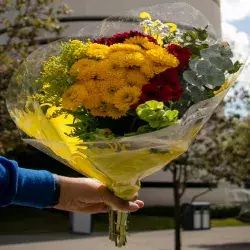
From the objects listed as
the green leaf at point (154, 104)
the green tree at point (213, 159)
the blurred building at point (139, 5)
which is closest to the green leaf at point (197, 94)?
the green leaf at point (154, 104)

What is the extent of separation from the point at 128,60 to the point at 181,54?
254 mm

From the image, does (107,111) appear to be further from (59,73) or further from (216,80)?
(216,80)

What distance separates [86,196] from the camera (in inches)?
94.7

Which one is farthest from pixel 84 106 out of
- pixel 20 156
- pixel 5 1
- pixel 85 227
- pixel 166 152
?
pixel 20 156

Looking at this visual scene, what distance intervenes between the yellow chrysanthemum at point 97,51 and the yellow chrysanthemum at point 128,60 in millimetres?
58

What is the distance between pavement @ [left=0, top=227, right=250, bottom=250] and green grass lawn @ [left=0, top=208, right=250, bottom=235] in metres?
1.24

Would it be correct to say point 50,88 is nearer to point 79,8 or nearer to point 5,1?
point 5,1

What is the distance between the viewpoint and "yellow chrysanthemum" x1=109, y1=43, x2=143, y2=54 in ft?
7.14

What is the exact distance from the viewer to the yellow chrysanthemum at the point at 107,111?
2117 millimetres

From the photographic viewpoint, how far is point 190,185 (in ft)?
94.9

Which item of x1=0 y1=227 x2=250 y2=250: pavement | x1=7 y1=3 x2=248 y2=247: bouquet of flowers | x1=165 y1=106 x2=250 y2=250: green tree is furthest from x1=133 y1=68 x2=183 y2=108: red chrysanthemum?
x1=0 y1=227 x2=250 y2=250: pavement

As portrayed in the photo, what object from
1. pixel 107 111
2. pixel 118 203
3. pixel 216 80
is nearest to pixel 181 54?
pixel 216 80

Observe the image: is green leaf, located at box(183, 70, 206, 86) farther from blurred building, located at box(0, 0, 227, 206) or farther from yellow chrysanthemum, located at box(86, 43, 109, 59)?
blurred building, located at box(0, 0, 227, 206)

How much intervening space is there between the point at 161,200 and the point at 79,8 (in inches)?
412
